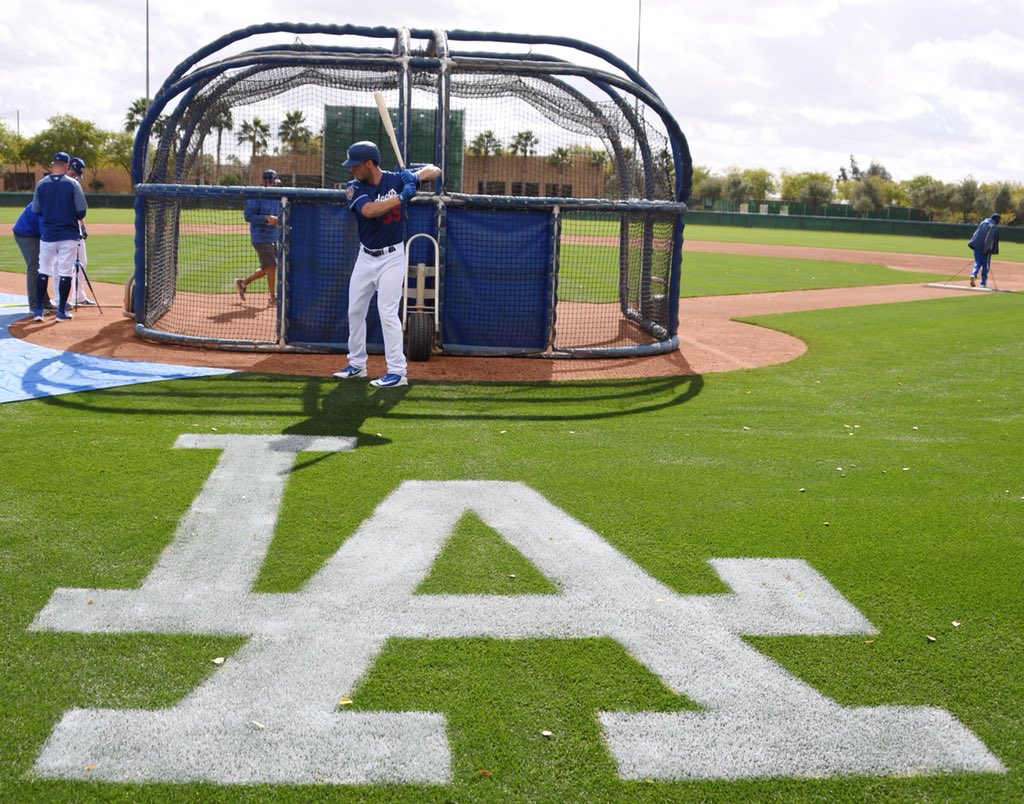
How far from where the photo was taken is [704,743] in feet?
11.4

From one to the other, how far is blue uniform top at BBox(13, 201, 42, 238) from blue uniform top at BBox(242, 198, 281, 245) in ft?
7.96

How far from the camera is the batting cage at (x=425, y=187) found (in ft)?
34.3

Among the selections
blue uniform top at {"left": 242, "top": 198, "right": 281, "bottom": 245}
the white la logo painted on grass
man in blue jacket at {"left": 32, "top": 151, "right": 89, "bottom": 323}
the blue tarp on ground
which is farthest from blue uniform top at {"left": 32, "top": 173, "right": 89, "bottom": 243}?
the white la logo painted on grass

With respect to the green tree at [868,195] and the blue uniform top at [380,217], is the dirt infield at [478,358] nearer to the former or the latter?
the blue uniform top at [380,217]

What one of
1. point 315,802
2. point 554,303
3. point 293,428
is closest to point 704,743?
point 315,802

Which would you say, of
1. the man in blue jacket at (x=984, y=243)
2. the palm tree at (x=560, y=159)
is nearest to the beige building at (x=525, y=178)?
the palm tree at (x=560, y=159)

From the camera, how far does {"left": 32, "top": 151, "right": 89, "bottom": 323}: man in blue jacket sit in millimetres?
11672

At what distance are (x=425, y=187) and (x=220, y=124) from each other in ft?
8.25

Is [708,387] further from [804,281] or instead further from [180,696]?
[804,281]

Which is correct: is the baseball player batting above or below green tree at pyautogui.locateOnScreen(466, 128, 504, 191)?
below

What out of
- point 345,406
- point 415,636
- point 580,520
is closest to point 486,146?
point 345,406

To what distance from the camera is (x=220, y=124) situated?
11.5 m

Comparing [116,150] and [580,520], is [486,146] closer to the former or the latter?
[580,520]

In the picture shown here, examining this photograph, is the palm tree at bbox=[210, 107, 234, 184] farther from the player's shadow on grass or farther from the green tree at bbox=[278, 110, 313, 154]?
the player's shadow on grass
